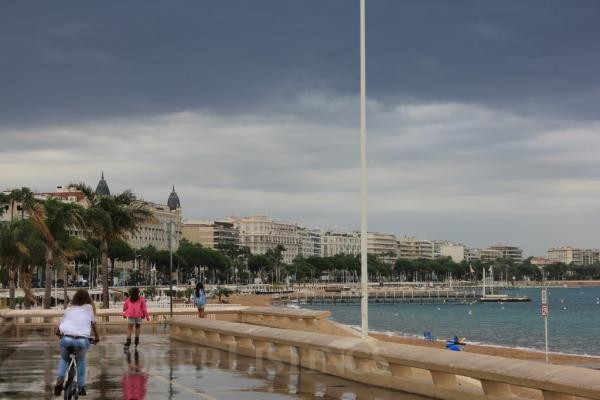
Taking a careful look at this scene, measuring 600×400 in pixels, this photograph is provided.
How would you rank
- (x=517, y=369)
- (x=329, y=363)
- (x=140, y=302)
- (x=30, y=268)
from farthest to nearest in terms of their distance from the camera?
(x=30, y=268), (x=140, y=302), (x=329, y=363), (x=517, y=369)

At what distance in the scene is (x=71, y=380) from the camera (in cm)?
1359

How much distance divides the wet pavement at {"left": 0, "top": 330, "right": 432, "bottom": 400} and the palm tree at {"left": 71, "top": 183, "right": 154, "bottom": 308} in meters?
27.8

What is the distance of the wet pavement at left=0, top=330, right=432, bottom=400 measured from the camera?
15375 mm

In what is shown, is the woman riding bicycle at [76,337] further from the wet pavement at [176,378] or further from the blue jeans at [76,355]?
the wet pavement at [176,378]

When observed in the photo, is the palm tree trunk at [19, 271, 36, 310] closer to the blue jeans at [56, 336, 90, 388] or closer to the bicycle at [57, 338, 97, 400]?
the bicycle at [57, 338, 97, 400]

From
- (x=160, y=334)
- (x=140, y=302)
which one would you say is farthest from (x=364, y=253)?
(x=160, y=334)

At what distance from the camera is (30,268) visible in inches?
2623

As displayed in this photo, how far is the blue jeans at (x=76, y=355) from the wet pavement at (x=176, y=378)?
149 cm

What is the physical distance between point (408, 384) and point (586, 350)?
161 ft

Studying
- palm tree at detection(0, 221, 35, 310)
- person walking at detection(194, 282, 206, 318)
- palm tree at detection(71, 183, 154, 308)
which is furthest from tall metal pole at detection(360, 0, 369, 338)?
palm tree at detection(0, 221, 35, 310)

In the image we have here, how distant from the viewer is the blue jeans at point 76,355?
13438mm

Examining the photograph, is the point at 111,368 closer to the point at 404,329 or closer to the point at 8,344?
the point at 8,344

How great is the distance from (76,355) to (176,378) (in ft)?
14.7

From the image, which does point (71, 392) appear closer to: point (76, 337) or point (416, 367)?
point (76, 337)
